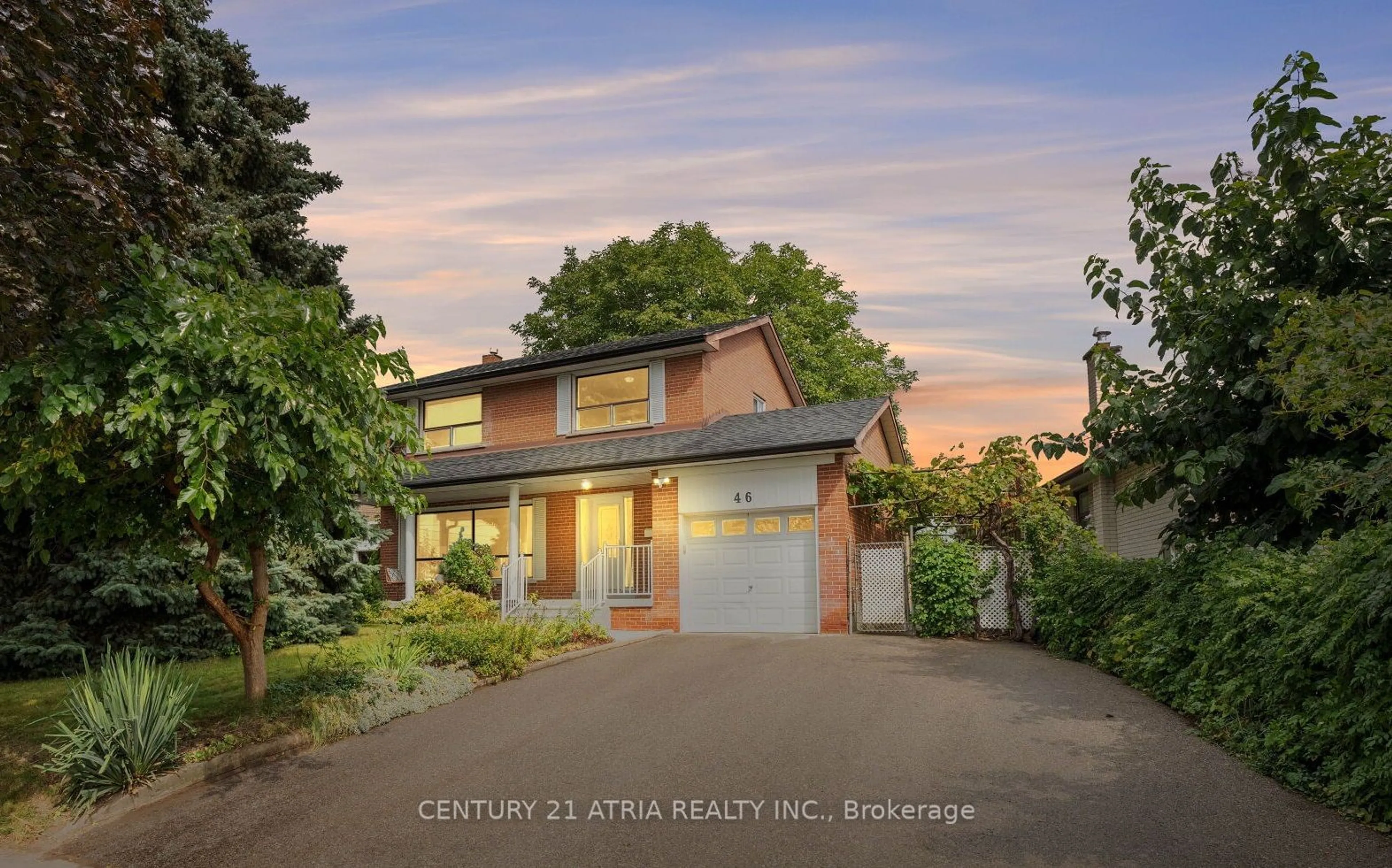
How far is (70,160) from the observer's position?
657 cm

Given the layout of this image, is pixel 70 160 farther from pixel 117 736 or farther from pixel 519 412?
pixel 519 412

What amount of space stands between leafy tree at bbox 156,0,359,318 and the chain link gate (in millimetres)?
10474

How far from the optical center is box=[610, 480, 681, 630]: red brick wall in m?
18.1

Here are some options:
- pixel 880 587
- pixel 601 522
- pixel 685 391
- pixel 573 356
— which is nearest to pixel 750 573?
pixel 880 587

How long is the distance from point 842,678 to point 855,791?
15.4 ft

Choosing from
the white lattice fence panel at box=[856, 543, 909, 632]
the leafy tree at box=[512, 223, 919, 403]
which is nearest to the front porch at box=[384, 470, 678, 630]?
the white lattice fence panel at box=[856, 543, 909, 632]

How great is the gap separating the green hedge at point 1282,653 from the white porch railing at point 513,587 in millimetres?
11000

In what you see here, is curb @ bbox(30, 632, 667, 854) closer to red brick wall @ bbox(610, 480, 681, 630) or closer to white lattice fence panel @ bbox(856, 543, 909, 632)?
red brick wall @ bbox(610, 480, 681, 630)

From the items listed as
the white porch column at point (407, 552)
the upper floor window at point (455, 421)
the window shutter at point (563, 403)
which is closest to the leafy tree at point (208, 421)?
the window shutter at point (563, 403)

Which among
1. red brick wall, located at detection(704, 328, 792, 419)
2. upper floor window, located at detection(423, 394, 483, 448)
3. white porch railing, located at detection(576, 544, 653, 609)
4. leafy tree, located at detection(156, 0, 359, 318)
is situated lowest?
white porch railing, located at detection(576, 544, 653, 609)

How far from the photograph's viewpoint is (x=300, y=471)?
7426mm

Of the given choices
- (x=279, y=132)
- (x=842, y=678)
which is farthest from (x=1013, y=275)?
(x=279, y=132)

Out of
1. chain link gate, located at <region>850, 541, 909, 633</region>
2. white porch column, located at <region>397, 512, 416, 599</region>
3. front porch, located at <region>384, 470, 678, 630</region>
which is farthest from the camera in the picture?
white porch column, located at <region>397, 512, 416, 599</region>

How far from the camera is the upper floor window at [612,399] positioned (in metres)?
21.3
